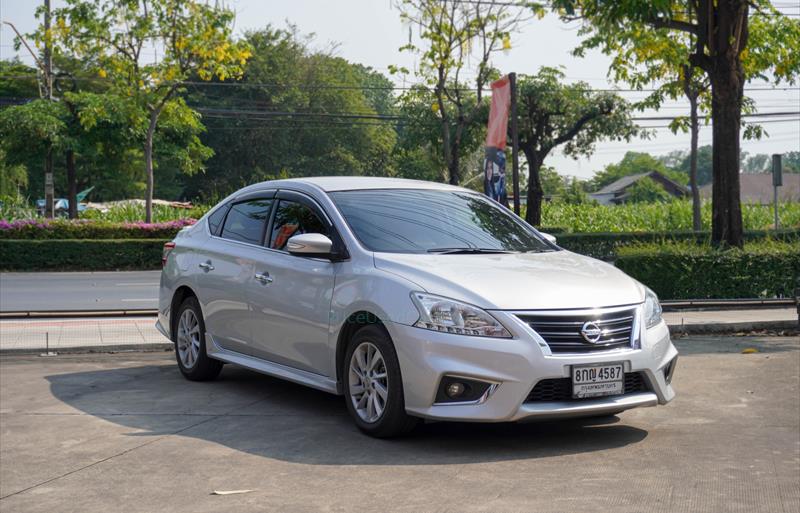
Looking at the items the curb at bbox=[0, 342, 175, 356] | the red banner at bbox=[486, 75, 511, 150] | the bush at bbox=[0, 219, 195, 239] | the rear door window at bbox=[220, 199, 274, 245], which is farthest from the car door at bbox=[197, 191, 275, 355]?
the bush at bbox=[0, 219, 195, 239]

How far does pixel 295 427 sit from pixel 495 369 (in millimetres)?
1699

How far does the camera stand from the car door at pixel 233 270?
8.27m

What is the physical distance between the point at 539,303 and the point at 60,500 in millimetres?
2885

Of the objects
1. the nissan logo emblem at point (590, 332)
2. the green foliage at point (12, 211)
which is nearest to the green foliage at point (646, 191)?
the green foliage at point (12, 211)

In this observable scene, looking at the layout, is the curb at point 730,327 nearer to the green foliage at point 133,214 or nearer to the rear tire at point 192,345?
the rear tire at point 192,345

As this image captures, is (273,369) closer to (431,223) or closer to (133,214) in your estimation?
(431,223)

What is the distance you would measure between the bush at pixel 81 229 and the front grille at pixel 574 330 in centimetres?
2446

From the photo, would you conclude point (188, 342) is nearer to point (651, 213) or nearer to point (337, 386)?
point (337, 386)

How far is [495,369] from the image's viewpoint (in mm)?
6168

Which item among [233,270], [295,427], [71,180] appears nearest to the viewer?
[295,427]

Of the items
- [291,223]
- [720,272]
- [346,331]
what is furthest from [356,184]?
[720,272]

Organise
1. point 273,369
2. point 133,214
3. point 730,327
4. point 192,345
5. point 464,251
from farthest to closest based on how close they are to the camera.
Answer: point 133,214 → point 730,327 → point 192,345 → point 273,369 → point 464,251

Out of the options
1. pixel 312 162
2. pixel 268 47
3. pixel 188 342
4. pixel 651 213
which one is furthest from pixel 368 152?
pixel 188 342

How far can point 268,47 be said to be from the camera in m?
79.2
